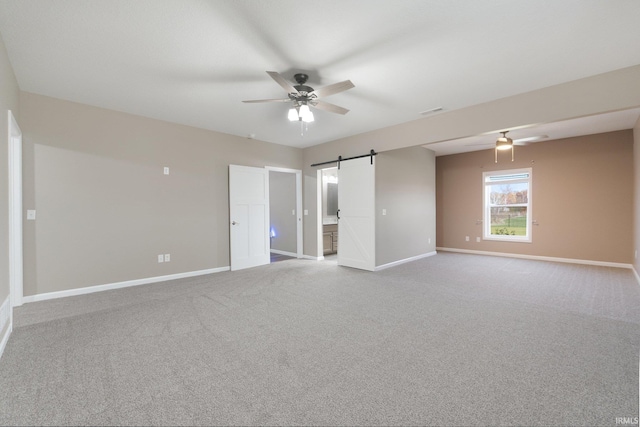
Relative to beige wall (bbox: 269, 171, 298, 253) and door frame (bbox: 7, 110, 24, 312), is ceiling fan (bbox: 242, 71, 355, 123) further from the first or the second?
beige wall (bbox: 269, 171, 298, 253)

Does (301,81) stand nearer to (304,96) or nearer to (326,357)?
(304,96)

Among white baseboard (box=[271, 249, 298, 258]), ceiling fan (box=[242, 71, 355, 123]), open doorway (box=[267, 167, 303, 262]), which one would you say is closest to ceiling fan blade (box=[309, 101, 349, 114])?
ceiling fan (box=[242, 71, 355, 123])

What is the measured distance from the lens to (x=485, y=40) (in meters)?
2.50

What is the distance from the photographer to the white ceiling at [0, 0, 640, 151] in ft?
6.97

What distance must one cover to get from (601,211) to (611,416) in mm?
5822

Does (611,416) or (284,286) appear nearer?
(611,416)

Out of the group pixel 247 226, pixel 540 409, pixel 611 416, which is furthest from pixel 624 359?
pixel 247 226

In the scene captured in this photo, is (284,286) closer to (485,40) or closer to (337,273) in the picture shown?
(337,273)

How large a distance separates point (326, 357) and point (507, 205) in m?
6.62

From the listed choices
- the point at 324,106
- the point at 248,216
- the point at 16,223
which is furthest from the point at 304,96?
the point at 16,223

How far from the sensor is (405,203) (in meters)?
6.18

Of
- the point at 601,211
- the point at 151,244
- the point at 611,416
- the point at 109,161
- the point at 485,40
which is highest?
the point at 485,40

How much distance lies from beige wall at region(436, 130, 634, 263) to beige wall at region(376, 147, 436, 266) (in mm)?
1373

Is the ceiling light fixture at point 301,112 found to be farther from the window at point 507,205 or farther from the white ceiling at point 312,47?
the window at point 507,205
